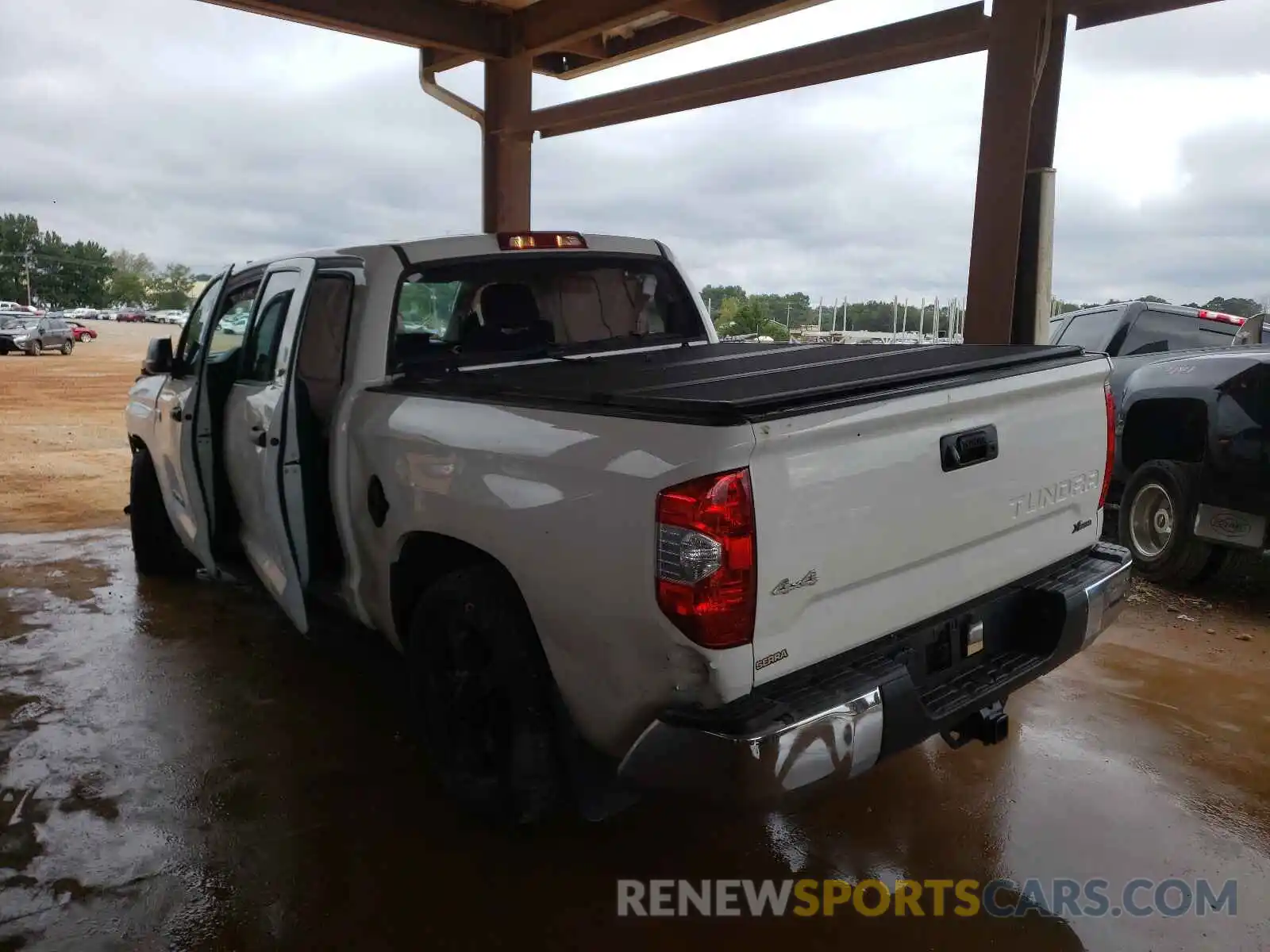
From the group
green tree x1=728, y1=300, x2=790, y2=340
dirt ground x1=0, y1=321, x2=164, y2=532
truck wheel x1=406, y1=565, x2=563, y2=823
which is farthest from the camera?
dirt ground x1=0, y1=321, x2=164, y2=532

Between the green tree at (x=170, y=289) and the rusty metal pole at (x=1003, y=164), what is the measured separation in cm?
6464

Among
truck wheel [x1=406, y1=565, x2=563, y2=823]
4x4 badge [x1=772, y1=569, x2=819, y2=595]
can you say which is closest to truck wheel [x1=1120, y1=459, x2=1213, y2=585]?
4x4 badge [x1=772, y1=569, x2=819, y2=595]

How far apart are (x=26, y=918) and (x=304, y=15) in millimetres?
6822

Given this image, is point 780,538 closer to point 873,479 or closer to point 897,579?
point 873,479

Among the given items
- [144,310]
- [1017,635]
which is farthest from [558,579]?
[144,310]

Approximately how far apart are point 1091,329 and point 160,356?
741 cm

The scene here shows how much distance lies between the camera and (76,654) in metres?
4.64

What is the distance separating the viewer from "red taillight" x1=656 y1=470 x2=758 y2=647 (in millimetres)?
2104

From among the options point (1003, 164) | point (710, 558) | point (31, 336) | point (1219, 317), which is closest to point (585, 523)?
point (710, 558)

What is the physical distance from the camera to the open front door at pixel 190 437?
441cm

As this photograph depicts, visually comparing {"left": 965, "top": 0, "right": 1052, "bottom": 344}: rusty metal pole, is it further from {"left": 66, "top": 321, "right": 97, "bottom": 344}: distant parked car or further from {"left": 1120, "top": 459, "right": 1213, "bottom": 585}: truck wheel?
{"left": 66, "top": 321, "right": 97, "bottom": 344}: distant parked car

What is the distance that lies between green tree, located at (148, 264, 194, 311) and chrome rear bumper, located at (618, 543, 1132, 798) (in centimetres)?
6721

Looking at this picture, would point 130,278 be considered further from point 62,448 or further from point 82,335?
point 62,448

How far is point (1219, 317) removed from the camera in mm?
8078
